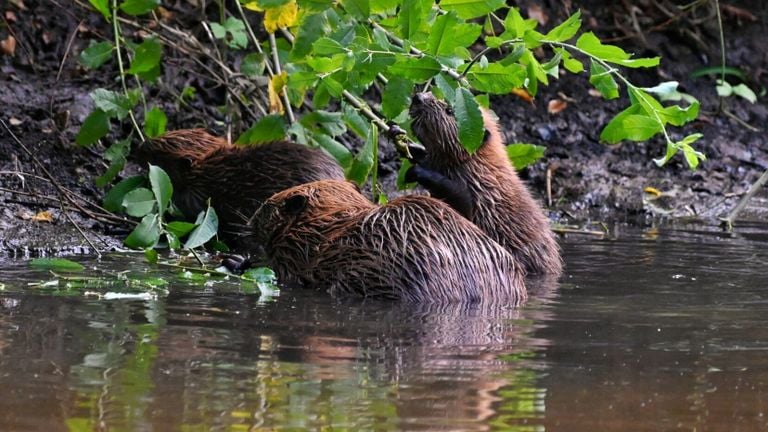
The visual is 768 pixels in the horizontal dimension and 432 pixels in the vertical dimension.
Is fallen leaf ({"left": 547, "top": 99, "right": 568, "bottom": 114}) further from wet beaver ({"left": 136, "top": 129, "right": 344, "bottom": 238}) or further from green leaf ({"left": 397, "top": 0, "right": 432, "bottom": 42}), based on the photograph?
green leaf ({"left": 397, "top": 0, "right": 432, "bottom": 42})

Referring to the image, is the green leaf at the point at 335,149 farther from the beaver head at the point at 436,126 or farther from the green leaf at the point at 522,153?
the green leaf at the point at 522,153

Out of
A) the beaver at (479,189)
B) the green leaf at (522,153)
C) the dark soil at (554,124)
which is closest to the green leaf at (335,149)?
the beaver at (479,189)

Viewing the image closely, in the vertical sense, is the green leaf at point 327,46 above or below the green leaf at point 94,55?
below

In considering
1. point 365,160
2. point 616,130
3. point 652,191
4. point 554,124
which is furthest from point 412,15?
point 554,124

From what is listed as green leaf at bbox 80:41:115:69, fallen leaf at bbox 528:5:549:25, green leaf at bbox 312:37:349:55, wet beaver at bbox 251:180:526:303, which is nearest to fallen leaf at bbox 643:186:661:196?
fallen leaf at bbox 528:5:549:25

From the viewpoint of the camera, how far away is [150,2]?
516cm

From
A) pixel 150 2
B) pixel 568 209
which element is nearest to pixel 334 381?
pixel 150 2

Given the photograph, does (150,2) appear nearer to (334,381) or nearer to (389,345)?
(389,345)

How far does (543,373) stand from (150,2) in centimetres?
268

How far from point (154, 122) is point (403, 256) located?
2086 mm

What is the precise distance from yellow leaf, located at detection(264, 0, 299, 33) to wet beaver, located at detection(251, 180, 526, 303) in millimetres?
777

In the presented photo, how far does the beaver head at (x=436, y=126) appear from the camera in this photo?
5316 mm

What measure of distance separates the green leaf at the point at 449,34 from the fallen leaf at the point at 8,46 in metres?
3.66

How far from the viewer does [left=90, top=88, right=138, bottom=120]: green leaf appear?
18.3 ft
